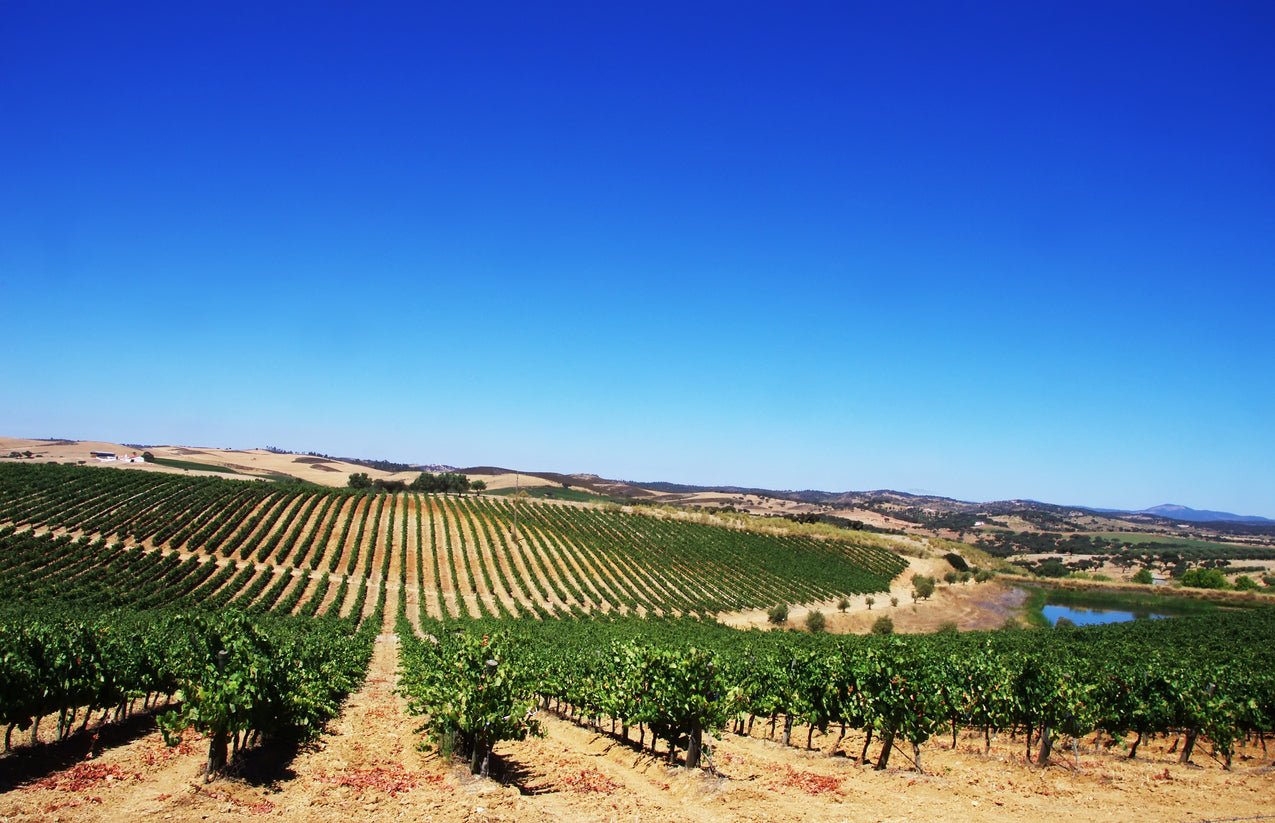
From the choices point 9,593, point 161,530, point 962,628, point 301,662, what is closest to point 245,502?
point 161,530

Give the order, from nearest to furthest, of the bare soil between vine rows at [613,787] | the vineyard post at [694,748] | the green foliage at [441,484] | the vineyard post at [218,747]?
the bare soil between vine rows at [613,787] → the vineyard post at [218,747] → the vineyard post at [694,748] → the green foliage at [441,484]

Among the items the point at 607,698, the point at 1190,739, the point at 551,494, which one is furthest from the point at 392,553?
the point at 1190,739

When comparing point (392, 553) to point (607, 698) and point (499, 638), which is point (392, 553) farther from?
point (499, 638)

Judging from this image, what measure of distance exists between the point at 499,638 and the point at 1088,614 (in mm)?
101156

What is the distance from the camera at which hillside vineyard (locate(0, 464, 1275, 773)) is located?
14055 mm

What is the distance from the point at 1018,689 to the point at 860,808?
7.60m

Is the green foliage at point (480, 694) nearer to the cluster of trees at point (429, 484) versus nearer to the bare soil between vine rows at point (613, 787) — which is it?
the bare soil between vine rows at point (613, 787)

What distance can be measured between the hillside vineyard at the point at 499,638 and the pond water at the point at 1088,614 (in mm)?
20324

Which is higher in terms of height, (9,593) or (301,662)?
(301,662)

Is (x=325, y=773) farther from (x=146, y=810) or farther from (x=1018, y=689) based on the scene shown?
(x=1018, y=689)

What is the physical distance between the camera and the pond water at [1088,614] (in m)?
84.6

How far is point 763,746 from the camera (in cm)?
1977

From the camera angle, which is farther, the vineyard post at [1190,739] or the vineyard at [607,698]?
the vineyard post at [1190,739]

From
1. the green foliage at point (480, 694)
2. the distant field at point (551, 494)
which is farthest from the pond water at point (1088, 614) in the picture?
the green foliage at point (480, 694)
